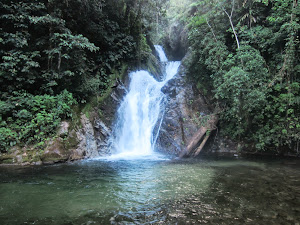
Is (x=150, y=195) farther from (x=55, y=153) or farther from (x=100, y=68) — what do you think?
(x=100, y=68)

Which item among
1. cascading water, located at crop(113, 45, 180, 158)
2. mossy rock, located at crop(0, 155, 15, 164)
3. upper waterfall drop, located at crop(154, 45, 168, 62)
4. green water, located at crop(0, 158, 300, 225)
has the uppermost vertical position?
A: upper waterfall drop, located at crop(154, 45, 168, 62)

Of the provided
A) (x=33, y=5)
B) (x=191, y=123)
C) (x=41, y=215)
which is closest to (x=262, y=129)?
(x=191, y=123)

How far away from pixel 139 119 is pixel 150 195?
8.03 m

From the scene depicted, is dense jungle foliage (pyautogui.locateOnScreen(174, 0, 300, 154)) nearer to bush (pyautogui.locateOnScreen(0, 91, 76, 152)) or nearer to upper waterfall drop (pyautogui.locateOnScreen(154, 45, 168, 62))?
bush (pyautogui.locateOnScreen(0, 91, 76, 152))

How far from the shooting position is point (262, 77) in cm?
884

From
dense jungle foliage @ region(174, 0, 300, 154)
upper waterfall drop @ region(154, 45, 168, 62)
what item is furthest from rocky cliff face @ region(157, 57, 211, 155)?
upper waterfall drop @ region(154, 45, 168, 62)

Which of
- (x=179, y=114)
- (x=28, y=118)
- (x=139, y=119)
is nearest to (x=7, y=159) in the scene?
(x=28, y=118)

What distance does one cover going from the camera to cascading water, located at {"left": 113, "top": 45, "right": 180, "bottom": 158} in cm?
1116

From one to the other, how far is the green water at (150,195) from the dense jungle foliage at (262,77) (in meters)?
2.74

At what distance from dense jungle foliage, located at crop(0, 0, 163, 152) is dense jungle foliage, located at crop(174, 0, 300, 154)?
22.9ft

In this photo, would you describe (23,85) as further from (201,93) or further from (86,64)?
(201,93)

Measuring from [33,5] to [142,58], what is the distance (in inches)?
335

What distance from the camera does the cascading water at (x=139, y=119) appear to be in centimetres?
Answer: 1116

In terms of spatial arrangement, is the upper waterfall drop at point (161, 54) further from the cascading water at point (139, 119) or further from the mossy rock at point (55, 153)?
the mossy rock at point (55, 153)
